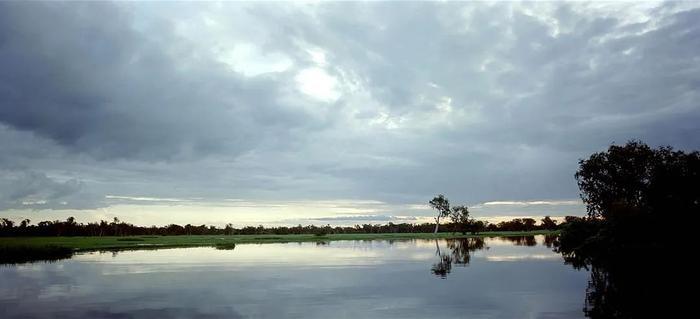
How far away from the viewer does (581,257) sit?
69.6 metres

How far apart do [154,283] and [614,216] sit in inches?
1938

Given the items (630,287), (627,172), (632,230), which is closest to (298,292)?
(630,287)

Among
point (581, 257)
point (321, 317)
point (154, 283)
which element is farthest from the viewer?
point (581, 257)

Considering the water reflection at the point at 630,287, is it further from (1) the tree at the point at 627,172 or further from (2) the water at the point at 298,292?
(1) the tree at the point at 627,172

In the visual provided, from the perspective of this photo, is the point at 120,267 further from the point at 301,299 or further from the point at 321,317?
the point at 321,317

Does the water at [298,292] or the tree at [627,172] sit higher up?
the tree at [627,172]

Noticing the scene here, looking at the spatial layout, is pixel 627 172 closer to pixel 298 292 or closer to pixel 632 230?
pixel 632 230

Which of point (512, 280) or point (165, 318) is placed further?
point (512, 280)

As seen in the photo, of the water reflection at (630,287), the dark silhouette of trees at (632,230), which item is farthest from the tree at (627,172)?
the water reflection at (630,287)

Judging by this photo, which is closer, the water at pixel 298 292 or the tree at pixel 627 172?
the water at pixel 298 292

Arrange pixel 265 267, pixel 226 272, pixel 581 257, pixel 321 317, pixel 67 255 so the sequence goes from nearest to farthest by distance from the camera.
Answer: pixel 321 317 → pixel 226 272 → pixel 265 267 → pixel 581 257 → pixel 67 255

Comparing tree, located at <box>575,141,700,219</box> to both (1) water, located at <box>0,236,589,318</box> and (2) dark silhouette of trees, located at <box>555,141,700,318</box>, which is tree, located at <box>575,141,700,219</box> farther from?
(1) water, located at <box>0,236,589,318</box>

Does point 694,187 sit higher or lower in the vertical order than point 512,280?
higher

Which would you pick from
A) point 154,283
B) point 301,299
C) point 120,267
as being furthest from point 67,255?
point 301,299
